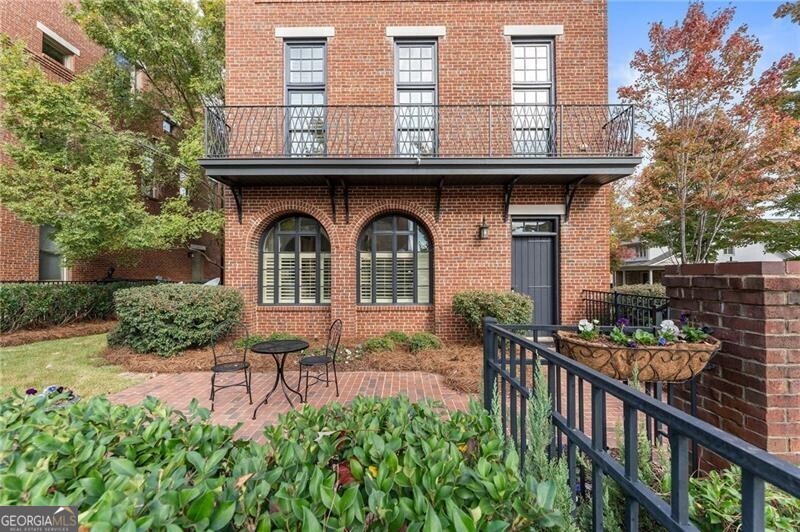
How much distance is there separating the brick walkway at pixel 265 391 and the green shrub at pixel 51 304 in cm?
614

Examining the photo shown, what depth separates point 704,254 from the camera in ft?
37.8

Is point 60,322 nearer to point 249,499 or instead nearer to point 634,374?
point 249,499

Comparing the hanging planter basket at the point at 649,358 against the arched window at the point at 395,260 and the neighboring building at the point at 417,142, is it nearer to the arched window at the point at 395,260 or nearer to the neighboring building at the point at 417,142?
the neighboring building at the point at 417,142

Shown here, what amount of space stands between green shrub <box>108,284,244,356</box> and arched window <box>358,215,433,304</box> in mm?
3210

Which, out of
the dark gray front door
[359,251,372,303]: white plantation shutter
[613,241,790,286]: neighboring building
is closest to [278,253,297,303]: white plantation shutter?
[359,251,372,303]: white plantation shutter

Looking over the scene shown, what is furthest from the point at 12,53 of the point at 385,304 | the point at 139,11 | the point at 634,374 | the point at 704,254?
the point at 704,254

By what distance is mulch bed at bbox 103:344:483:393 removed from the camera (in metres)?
6.06

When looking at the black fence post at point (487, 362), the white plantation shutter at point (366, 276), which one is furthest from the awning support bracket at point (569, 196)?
the black fence post at point (487, 362)

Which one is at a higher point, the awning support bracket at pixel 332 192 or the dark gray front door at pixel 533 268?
the awning support bracket at pixel 332 192

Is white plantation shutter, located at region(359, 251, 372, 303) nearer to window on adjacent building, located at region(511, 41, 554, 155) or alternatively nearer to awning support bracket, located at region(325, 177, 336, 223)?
awning support bracket, located at region(325, 177, 336, 223)

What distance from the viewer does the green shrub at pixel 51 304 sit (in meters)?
8.60

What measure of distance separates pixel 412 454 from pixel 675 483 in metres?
0.85

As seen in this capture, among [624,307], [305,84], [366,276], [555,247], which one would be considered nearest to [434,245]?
[366,276]

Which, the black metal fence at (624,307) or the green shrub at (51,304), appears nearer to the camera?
the black metal fence at (624,307)
